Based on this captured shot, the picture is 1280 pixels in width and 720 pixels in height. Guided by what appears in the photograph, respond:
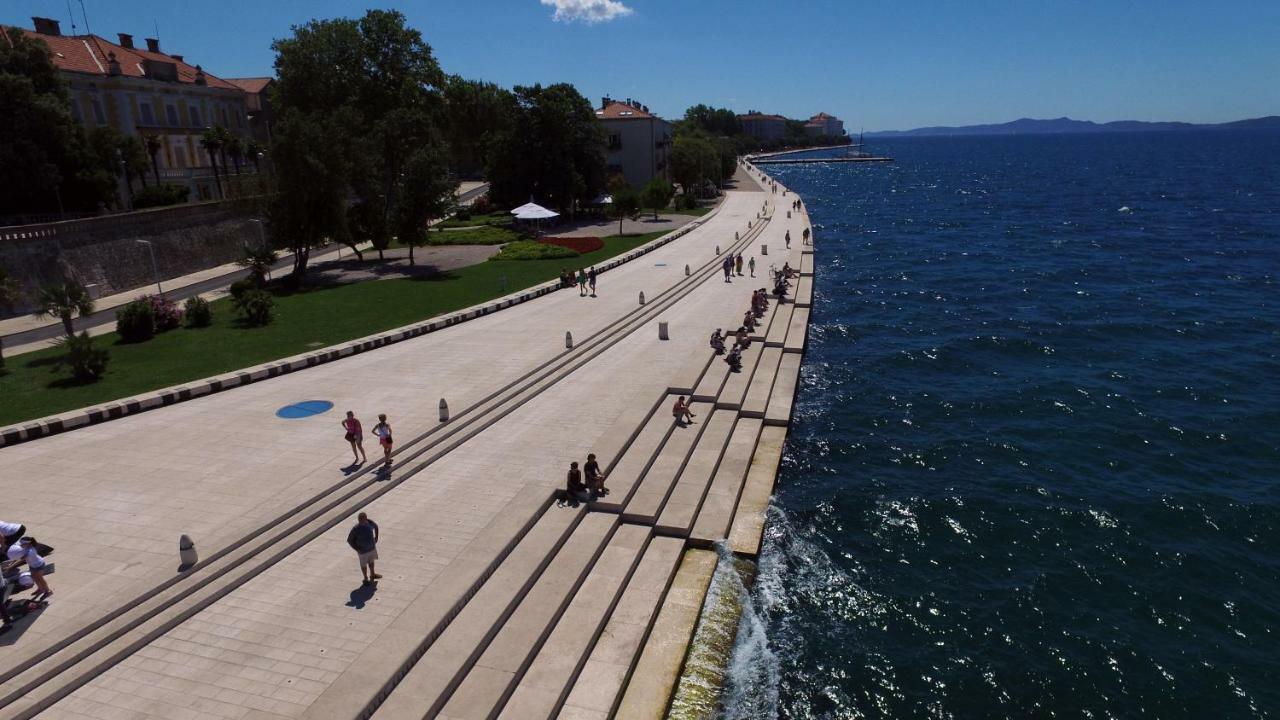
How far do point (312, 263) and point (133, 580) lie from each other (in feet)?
127

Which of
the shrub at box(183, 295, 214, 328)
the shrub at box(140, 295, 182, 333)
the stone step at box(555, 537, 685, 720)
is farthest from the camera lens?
the shrub at box(183, 295, 214, 328)

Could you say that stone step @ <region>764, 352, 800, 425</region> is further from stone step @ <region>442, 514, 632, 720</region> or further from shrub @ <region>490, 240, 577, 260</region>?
shrub @ <region>490, 240, 577, 260</region>

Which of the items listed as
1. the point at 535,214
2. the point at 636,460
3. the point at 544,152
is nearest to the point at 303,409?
the point at 636,460

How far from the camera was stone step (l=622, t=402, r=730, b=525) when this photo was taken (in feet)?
47.0

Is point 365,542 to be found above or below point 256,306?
below

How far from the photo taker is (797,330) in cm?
2880

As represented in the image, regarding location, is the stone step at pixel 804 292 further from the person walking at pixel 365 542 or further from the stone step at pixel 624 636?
the person walking at pixel 365 542

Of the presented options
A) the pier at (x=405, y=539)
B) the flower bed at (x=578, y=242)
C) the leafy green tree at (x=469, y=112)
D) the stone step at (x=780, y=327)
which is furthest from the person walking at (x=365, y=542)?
the leafy green tree at (x=469, y=112)

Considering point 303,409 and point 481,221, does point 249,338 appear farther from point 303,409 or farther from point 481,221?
point 481,221

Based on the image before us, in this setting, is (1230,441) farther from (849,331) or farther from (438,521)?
(438,521)

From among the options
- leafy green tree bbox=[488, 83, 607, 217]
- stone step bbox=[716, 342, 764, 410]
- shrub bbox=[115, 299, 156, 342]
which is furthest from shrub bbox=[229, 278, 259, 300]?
leafy green tree bbox=[488, 83, 607, 217]

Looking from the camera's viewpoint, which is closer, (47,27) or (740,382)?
(740,382)

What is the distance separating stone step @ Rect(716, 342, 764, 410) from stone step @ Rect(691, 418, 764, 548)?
2.23 ft

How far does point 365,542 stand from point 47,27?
58.6 meters
